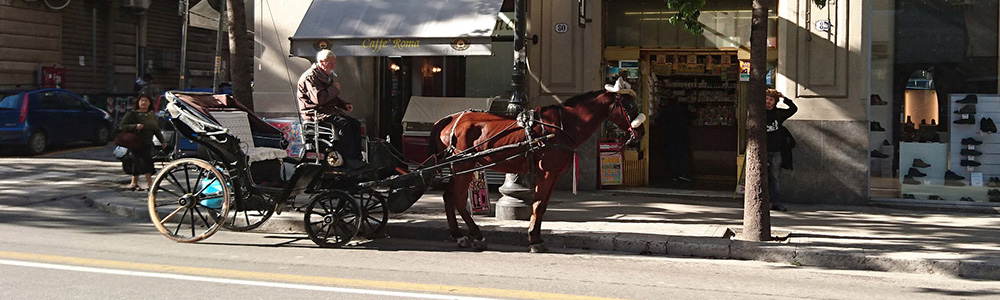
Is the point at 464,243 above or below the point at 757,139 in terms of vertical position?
below

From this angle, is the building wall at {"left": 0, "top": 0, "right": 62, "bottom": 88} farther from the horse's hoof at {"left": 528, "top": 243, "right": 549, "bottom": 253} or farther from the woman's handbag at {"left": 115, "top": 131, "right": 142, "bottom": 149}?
the horse's hoof at {"left": 528, "top": 243, "right": 549, "bottom": 253}

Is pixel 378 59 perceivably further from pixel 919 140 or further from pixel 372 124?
pixel 919 140

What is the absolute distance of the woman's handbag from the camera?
13641mm

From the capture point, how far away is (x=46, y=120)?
20.4 meters

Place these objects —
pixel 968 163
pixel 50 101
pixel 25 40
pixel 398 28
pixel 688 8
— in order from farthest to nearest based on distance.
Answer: pixel 25 40 < pixel 50 101 < pixel 398 28 < pixel 968 163 < pixel 688 8

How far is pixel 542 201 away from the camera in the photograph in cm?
951

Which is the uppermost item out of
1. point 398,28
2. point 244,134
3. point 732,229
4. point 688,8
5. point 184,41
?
point 184,41

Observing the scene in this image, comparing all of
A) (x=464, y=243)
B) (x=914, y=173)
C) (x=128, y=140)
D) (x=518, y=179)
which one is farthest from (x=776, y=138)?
(x=128, y=140)

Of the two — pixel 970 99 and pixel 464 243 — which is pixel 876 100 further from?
pixel 464 243

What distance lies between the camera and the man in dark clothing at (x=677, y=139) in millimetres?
16016

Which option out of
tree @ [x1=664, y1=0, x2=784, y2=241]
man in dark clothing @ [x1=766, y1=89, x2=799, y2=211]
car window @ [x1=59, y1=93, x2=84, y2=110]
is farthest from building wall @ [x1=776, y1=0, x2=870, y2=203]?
car window @ [x1=59, y1=93, x2=84, y2=110]

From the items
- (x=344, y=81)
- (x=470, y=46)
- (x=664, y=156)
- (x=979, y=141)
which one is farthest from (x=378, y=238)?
(x=979, y=141)

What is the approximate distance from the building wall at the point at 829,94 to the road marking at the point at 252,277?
7.44 meters

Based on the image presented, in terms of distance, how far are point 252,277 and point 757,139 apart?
532 centimetres
